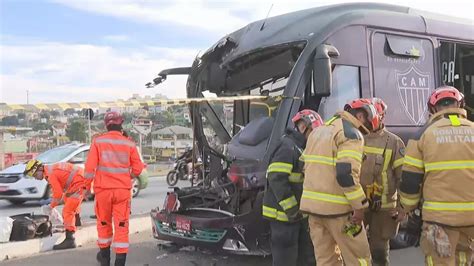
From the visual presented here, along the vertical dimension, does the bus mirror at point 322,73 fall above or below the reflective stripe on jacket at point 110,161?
above

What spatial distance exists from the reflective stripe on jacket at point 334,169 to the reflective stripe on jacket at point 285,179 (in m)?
0.30

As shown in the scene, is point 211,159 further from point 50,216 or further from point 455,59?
point 455,59

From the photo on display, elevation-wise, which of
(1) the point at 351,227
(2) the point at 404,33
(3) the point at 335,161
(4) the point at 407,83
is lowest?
(1) the point at 351,227

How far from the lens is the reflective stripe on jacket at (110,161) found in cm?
564

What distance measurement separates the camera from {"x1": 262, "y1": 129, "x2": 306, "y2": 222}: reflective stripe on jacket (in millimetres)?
4559

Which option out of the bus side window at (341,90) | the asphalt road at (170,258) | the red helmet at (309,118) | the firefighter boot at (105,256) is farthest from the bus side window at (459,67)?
the firefighter boot at (105,256)

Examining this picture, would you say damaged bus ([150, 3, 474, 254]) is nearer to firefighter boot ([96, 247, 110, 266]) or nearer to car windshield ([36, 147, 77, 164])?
firefighter boot ([96, 247, 110, 266])

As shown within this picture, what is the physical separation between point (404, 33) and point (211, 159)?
2.93m

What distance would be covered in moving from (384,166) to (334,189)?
0.97 m

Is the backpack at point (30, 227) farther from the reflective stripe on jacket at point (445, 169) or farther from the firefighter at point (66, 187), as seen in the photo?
the reflective stripe on jacket at point (445, 169)

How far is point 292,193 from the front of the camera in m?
4.62

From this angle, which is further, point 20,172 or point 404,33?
point 20,172

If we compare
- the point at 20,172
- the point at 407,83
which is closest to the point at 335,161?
the point at 407,83

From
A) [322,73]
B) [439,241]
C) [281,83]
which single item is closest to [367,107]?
[322,73]
